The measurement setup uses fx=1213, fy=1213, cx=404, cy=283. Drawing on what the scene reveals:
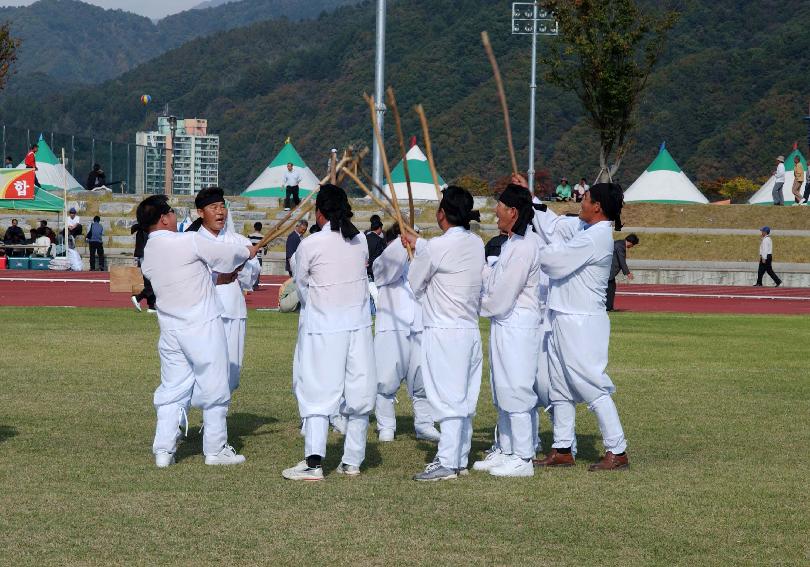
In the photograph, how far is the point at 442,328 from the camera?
787 cm

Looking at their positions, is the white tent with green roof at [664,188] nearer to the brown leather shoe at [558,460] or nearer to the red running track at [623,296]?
the red running track at [623,296]

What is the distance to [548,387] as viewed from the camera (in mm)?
8422

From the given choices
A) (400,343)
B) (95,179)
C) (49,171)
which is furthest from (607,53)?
(400,343)

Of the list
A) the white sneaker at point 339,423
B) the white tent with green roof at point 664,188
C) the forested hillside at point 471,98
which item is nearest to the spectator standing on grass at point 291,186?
the white tent with green roof at point 664,188

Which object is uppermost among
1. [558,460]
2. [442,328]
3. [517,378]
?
[442,328]

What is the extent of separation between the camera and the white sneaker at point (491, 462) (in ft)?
26.5

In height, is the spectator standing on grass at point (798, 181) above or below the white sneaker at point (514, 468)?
above

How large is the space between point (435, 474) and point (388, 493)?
45 centimetres

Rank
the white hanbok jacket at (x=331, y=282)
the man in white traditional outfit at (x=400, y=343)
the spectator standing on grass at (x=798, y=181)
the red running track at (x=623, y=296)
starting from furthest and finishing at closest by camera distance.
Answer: the spectator standing on grass at (x=798, y=181)
the red running track at (x=623, y=296)
the man in white traditional outfit at (x=400, y=343)
the white hanbok jacket at (x=331, y=282)

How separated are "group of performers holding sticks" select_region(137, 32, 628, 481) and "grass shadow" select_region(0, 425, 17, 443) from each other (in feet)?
5.24

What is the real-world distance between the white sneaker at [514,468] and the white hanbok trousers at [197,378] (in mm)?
1875

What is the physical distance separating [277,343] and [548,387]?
7.99 metres

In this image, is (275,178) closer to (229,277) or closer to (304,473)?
(229,277)

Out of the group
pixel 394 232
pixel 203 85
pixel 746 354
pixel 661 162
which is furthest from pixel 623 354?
pixel 203 85
